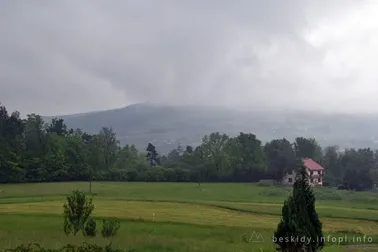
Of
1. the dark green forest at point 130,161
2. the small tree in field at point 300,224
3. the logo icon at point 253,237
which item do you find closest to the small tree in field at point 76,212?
the logo icon at point 253,237

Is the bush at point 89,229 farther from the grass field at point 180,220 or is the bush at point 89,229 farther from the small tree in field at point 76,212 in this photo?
the grass field at point 180,220

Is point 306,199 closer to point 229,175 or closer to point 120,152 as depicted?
point 229,175

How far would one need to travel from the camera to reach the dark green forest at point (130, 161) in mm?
101375

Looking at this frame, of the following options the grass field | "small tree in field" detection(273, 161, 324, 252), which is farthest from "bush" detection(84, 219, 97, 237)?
"small tree in field" detection(273, 161, 324, 252)

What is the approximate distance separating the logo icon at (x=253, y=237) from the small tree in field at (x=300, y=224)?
12.3 meters

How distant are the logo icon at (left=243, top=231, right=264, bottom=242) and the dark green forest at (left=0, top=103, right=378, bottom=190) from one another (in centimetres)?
7053

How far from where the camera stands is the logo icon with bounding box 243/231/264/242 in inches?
1300

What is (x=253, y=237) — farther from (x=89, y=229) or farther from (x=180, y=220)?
(x=180, y=220)

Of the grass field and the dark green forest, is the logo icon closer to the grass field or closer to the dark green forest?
the grass field

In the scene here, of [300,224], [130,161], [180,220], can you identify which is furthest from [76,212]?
[130,161]

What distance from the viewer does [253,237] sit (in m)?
34.3

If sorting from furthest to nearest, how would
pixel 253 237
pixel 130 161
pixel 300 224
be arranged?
pixel 130 161, pixel 253 237, pixel 300 224

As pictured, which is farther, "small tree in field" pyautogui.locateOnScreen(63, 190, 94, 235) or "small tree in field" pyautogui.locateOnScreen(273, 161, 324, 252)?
"small tree in field" pyautogui.locateOnScreen(63, 190, 94, 235)

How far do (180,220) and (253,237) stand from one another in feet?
41.9
